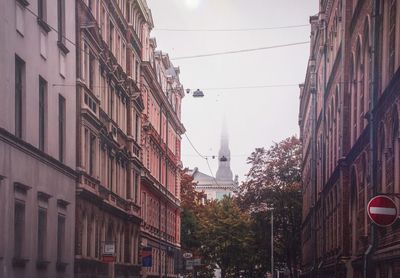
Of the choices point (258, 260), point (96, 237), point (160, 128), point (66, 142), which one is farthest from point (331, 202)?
point (258, 260)

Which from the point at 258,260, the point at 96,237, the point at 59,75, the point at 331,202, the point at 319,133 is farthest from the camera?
the point at 258,260

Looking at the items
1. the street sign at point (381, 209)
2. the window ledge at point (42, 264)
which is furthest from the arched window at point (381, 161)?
the window ledge at point (42, 264)

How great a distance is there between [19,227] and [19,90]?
349cm

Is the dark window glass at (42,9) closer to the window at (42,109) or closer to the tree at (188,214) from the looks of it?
the window at (42,109)

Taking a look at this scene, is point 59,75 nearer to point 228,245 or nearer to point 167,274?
point 167,274

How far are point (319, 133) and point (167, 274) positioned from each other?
63.3ft

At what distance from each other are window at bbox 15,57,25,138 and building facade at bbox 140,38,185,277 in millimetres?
23397

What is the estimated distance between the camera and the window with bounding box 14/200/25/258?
22.6 metres

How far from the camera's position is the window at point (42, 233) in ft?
83.4

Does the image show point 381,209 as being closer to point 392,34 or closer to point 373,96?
point 392,34

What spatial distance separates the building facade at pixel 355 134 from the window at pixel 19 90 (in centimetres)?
879

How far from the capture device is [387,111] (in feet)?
66.2

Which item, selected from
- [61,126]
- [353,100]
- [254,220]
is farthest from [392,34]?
[254,220]

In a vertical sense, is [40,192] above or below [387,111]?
below
